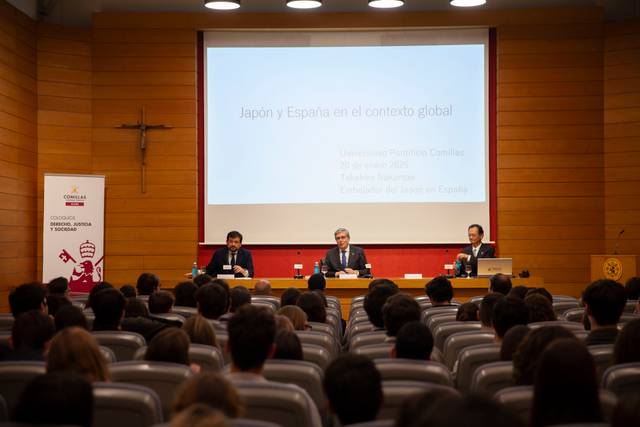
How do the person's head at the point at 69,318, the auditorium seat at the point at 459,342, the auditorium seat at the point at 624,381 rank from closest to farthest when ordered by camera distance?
the auditorium seat at the point at 624,381
the person's head at the point at 69,318
the auditorium seat at the point at 459,342

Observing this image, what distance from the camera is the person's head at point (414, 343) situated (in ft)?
13.1

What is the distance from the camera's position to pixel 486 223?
1226cm

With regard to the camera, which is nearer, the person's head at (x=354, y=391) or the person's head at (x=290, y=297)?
the person's head at (x=354, y=391)

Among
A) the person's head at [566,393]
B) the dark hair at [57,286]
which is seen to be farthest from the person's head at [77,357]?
the dark hair at [57,286]

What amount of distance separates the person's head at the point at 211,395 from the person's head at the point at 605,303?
3.02 m

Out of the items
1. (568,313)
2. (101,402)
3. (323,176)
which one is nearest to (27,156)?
(323,176)

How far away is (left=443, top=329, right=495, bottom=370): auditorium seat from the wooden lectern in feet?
21.6

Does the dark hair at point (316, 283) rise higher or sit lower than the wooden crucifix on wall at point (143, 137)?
lower

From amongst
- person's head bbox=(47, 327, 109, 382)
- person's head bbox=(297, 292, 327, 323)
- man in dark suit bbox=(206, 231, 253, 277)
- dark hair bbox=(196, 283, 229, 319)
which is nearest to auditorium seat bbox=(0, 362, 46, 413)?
person's head bbox=(47, 327, 109, 382)

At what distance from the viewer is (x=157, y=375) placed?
3434 mm

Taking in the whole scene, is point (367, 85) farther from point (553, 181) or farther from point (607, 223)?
point (607, 223)

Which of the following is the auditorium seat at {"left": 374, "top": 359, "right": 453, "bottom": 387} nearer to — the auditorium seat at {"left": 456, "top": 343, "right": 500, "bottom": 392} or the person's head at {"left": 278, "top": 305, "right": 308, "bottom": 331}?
the auditorium seat at {"left": 456, "top": 343, "right": 500, "bottom": 392}

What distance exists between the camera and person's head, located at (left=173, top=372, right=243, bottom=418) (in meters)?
2.40

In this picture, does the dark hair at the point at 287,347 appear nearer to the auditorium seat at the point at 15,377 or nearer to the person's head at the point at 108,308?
the auditorium seat at the point at 15,377
